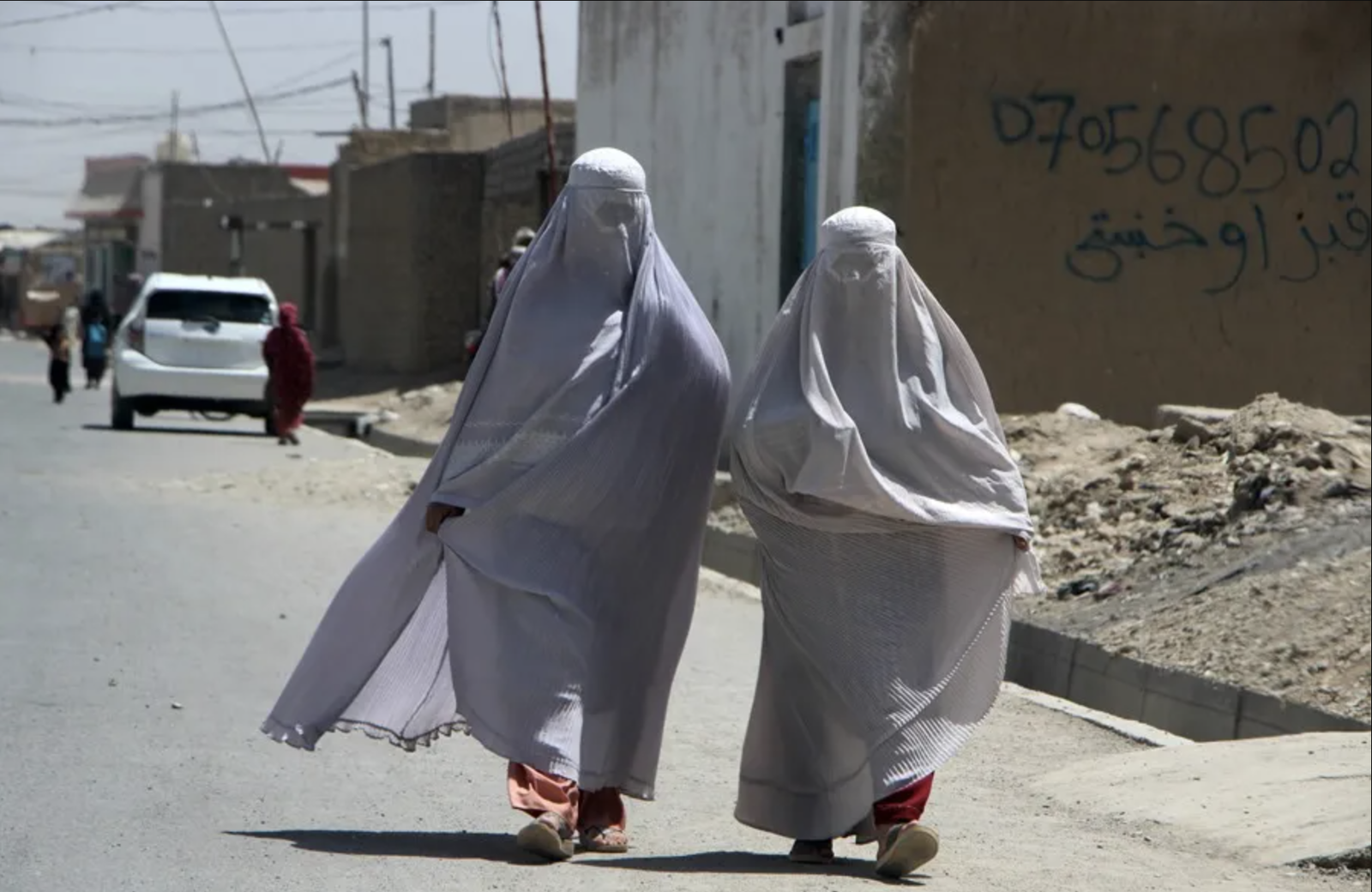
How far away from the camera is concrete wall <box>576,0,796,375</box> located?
18141mm

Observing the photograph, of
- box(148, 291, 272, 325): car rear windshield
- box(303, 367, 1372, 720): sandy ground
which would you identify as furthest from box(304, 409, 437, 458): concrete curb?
box(303, 367, 1372, 720): sandy ground

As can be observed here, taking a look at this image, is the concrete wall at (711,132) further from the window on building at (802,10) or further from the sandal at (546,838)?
the sandal at (546,838)

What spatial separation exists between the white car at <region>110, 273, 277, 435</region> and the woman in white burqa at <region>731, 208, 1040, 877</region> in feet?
54.9

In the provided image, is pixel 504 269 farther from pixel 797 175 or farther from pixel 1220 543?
pixel 1220 543

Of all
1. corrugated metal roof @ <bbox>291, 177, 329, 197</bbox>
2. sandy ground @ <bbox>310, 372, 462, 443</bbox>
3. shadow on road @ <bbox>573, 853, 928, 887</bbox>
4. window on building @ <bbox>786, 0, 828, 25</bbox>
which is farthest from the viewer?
corrugated metal roof @ <bbox>291, 177, 329, 197</bbox>

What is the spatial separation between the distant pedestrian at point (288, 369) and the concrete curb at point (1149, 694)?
11.4m

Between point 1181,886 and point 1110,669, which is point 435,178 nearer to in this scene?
point 1110,669

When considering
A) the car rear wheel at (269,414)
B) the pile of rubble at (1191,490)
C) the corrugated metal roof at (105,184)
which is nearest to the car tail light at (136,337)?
the car rear wheel at (269,414)

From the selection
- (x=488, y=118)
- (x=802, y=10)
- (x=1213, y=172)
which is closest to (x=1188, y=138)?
(x=1213, y=172)

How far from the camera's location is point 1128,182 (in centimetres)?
1505

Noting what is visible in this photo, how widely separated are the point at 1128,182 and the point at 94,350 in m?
18.7

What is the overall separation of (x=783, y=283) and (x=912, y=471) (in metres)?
12.3

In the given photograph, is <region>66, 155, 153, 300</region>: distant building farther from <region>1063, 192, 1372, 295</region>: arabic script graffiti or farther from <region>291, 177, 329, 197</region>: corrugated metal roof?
<region>1063, 192, 1372, 295</region>: arabic script graffiti

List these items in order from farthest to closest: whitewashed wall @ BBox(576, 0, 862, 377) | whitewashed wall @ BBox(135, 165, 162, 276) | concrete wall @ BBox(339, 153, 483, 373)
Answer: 1. whitewashed wall @ BBox(135, 165, 162, 276)
2. concrete wall @ BBox(339, 153, 483, 373)
3. whitewashed wall @ BBox(576, 0, 862, 377)
